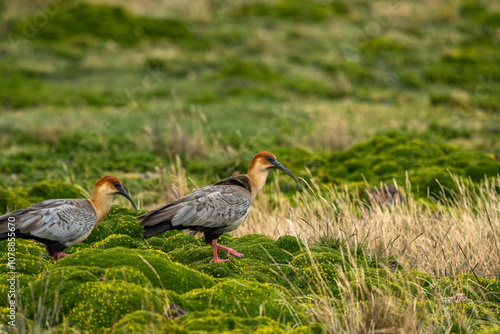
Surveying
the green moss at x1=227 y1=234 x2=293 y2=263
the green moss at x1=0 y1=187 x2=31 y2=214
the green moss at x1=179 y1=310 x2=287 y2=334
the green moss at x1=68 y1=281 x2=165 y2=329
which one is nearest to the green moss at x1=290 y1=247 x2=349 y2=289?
the green moss at x1=227 y1=234 x2=293 y2=263

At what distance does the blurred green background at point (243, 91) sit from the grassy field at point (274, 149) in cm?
8

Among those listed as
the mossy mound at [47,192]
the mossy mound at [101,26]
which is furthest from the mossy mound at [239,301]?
the mossy mound at [101,26]

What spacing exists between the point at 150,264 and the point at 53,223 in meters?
1.46

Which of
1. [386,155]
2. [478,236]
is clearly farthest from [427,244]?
[386,155]

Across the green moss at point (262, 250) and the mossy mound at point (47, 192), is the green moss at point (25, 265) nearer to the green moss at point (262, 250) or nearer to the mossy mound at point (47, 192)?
the green moss at point (262, 250)

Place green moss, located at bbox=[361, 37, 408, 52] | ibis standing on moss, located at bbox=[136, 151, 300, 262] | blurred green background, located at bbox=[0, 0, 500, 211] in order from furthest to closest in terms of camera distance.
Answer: green moss, located at bbox=[361, 37, 408, 52] < blurred green background, located at bbox=[0, 0, 500, 211] < ibis standing on moss, located at bbox=[136, 151, 300, 262]

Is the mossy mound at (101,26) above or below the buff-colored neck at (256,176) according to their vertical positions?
above

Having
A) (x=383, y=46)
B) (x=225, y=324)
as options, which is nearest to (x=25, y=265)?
(x=225, y=324)

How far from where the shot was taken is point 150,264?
16.8ft

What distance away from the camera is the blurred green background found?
12.5 metres

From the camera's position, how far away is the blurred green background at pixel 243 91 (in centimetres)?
1251

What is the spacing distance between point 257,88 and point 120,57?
631 cm

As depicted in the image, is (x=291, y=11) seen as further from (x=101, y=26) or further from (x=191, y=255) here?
(x=191, y=255)

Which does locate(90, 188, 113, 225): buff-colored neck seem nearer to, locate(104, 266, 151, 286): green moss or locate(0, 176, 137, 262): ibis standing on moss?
locate(0, 176, 137, 262): ibis standing on moss
